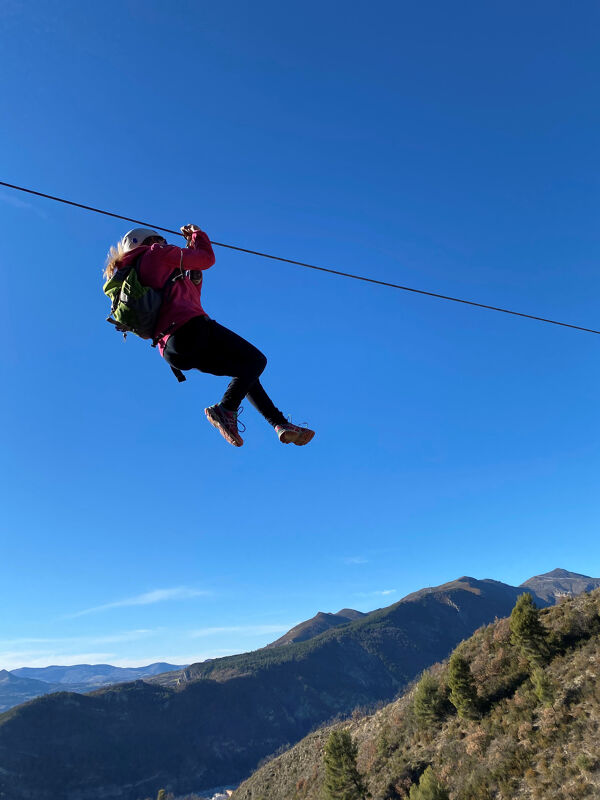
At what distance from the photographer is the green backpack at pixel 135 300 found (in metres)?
4.39

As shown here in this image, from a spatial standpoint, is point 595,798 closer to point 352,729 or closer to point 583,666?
point 583,666

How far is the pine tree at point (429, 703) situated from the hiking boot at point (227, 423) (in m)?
41.7

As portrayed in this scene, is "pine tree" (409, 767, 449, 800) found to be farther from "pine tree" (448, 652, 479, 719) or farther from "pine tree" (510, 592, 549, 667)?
"pine tree" (510, 592, 549, 667)

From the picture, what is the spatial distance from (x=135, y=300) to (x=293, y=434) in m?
2.12

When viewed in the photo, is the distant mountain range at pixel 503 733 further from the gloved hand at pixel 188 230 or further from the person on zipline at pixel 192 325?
the gloved hand at pixel 188 230

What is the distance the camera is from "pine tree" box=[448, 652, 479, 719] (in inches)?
1320

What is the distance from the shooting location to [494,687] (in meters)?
35.5

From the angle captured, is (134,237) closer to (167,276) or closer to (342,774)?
(167,276)

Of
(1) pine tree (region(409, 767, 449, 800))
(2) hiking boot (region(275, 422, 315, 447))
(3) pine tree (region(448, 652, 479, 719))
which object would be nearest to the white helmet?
(2) hiking boot (region(275, 422, 315, 447))

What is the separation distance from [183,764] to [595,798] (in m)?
222

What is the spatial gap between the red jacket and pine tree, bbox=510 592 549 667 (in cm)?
3918

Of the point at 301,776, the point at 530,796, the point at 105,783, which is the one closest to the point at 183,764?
the point at 105,783

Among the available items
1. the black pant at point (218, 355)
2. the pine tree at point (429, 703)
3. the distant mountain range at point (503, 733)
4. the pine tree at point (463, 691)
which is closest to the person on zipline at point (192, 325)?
the black pant at point (218, 355)

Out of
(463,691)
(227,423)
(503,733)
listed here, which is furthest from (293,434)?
(463,691)
